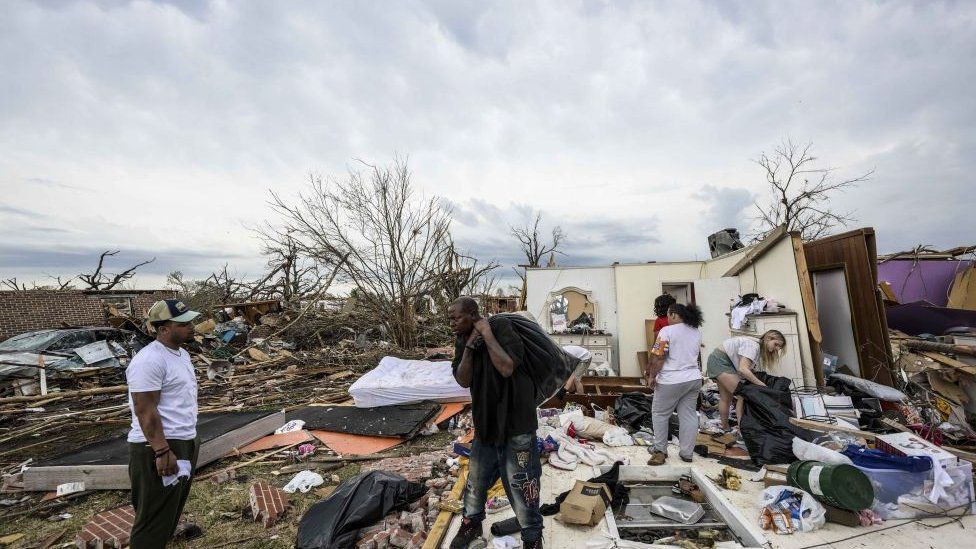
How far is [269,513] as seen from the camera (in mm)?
4090

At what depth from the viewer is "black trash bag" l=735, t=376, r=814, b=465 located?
455 centimetres

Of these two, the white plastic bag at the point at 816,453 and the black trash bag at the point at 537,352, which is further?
the white plastic bag at the point at 816,453

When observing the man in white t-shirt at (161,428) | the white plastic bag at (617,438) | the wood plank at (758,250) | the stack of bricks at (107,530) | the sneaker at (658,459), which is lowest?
the stack of bricks at (107,530)

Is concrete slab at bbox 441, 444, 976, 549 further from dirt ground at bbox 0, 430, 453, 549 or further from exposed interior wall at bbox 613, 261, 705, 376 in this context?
exposed interior wall at bbox 613, 261, 705, 376

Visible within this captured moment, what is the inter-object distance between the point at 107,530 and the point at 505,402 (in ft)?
13.5

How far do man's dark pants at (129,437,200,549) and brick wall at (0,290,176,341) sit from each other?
1840 cm

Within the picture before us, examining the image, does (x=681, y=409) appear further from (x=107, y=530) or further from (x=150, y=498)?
(x=107, y=530)

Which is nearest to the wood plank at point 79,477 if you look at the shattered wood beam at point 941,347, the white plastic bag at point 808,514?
the white plastic bag at point 808,514

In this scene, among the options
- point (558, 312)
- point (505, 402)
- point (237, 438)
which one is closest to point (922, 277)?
point (558, 312)

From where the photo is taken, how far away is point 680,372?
15.2 feet

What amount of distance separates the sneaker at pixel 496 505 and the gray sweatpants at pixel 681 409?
218 cm

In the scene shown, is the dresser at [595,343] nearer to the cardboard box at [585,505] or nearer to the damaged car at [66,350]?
the cardboard box at [585,505]

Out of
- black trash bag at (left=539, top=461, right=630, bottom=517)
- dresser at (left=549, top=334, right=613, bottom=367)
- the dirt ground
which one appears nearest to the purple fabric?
dresser at (left=549, top=334, right=613, bottom=367)

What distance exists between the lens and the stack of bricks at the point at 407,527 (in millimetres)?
3424
